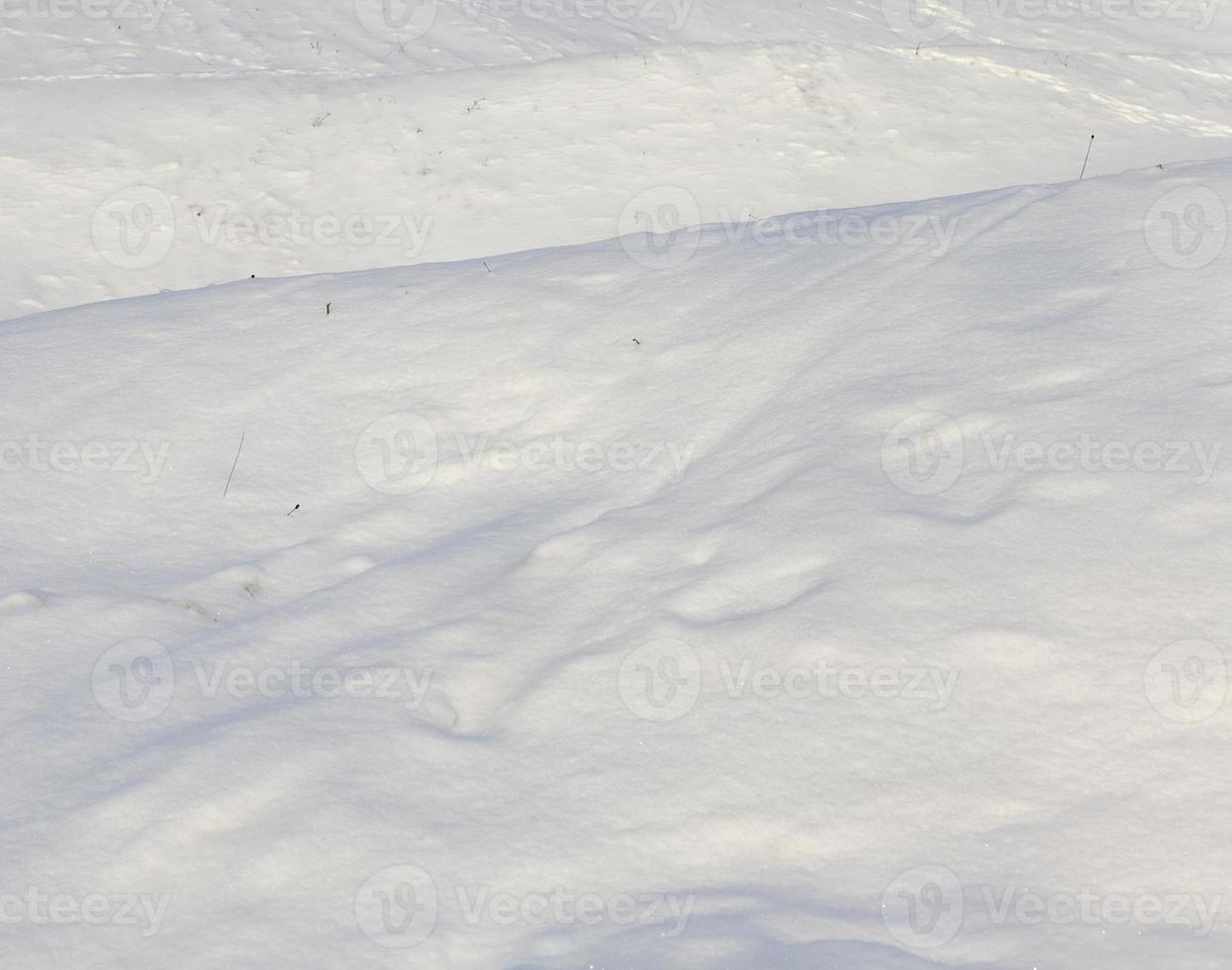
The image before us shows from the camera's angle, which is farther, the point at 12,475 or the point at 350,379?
the point at 350,379

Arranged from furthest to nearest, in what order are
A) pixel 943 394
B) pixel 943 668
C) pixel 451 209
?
pixel 451 209, pixel 943 394, pixel 943 668

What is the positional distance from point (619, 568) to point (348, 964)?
1616mm

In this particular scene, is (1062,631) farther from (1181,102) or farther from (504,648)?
(1181,102)

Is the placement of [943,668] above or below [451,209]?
below

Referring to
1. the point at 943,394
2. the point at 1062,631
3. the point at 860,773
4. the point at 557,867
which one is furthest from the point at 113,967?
the point at 943,394

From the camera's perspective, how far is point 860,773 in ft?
10.2

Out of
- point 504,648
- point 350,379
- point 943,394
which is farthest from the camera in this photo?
point 350,379
